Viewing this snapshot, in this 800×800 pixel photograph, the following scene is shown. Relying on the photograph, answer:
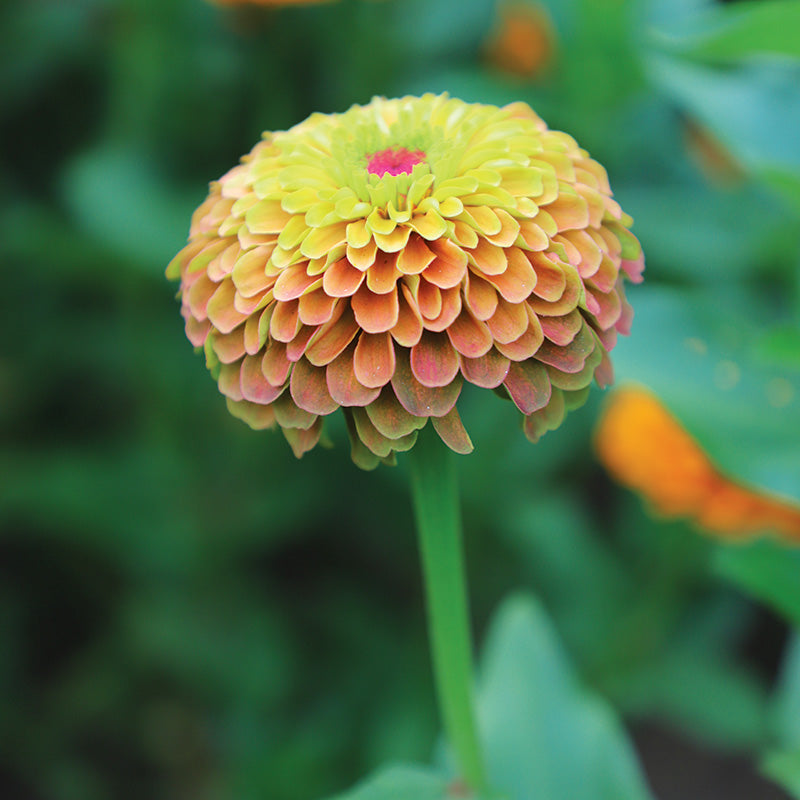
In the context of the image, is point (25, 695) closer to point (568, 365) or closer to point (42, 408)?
point (42, 408)

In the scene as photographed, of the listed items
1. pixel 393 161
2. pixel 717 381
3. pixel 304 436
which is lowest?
pixel 304 436

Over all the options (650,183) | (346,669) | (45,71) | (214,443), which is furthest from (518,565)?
(45,71)

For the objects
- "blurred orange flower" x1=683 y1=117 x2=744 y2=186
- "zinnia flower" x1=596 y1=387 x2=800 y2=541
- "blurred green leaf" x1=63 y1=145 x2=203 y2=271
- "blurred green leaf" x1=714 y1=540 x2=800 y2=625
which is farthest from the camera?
"blurred orange flower" x1=683 y1=117 x2=744 y2=186

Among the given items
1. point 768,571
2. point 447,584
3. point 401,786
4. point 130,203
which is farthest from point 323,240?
point 130,203

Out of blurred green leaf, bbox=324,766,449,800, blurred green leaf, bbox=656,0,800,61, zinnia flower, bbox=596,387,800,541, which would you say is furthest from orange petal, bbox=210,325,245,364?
zinnia flower, bbox=596,387,800,541

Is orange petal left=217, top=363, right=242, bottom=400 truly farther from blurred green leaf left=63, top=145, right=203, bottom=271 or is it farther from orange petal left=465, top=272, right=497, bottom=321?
blurred green leaf left=63, top=145, right=203, bottom=271

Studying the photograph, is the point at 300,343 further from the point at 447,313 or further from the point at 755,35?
the point at 755,35
